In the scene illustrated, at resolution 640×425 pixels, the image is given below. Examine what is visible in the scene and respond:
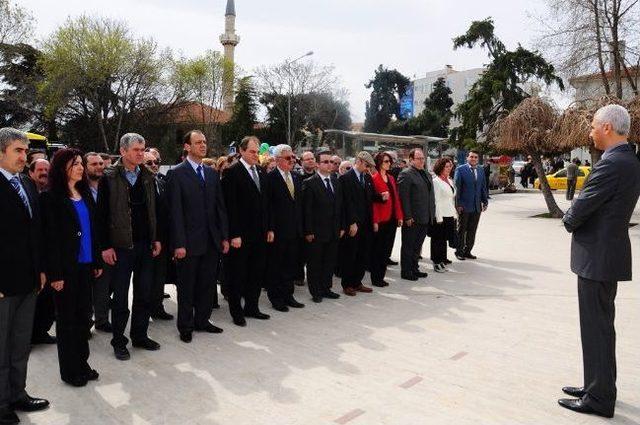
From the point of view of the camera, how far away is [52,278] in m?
3.89

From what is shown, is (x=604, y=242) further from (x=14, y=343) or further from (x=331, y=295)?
(x=14, y=343)

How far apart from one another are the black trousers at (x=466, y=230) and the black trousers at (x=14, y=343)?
7655mm

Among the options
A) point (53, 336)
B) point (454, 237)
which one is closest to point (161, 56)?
point (454, 237)

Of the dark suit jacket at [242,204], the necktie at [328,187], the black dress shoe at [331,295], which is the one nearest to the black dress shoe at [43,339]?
the dark suit jacket at [242,204]

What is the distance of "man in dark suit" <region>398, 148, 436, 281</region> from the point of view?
26.2 feet

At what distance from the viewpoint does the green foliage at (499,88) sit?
87.6ft

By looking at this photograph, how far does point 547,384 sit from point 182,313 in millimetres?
3346

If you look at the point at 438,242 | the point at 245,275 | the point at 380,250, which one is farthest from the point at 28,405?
the point at 438,242

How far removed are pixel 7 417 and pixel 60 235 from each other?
1.26 metres

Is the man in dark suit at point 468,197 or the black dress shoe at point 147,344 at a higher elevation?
the man in dark suit at point 468,197

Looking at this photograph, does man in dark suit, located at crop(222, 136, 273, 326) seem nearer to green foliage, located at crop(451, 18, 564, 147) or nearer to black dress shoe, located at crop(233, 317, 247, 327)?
black dress shoe, located at crop(233, 317, 247, 327)

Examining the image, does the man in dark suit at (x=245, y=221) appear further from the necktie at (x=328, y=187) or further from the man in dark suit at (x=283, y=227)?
the necktie at (x=328, y=187)

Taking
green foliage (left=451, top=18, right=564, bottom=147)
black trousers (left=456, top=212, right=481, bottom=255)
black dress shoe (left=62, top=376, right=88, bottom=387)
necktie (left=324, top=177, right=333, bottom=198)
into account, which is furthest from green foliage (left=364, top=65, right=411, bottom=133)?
black dress shoe (left=62, top=376, right=88, bottom=387)

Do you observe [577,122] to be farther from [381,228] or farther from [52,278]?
[52,278]
